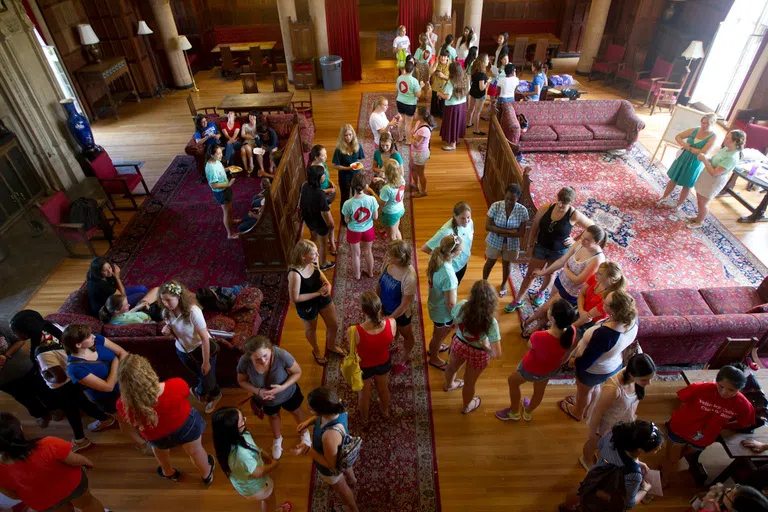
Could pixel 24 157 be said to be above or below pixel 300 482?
above

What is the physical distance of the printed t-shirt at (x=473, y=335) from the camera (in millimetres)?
3285

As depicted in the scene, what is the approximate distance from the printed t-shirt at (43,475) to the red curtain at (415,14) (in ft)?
40.4

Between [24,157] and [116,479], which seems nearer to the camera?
[116,479]

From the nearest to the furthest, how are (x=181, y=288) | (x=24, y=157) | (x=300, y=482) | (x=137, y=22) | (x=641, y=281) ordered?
1. (x=181, y=288)
2. (x=300, y=482)
3. (x=641, y=281)
4. (x=24, y=157)
5. (x=137, y=22)

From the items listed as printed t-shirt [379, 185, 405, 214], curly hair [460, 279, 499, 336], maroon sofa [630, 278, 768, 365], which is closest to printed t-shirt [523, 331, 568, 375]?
curly hair [460, 279, 499, 336]

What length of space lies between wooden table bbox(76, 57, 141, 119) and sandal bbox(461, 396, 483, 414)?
1093 centimetres

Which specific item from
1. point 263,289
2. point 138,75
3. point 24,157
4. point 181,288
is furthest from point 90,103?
point 181,288

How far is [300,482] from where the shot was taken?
366 cm

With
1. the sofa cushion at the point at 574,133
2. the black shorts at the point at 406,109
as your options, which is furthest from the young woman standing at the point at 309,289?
the sofa cushion at the point at 574,133

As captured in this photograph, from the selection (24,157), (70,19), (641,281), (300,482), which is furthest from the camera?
(70,19)

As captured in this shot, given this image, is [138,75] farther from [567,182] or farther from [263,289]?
[567,182]

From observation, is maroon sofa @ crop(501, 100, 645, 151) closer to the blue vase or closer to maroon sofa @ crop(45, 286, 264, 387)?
maroon sofa @ crop(45, 286, 264, 387)

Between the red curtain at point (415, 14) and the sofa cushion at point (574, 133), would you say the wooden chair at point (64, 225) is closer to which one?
the sofa cushion at point (574, 133)

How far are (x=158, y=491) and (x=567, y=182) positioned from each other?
7194mm
